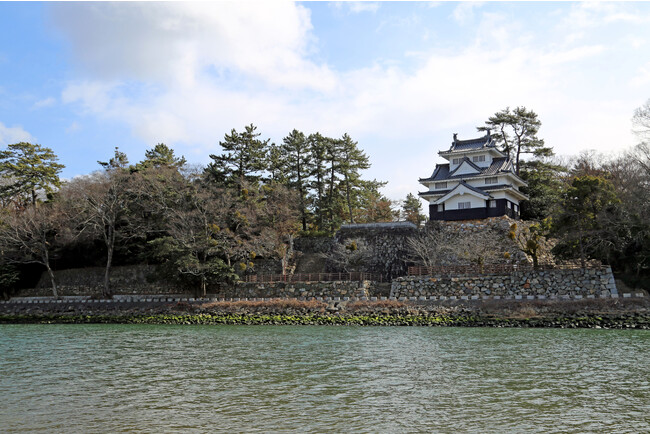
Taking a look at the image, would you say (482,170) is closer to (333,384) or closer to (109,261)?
(109,261)

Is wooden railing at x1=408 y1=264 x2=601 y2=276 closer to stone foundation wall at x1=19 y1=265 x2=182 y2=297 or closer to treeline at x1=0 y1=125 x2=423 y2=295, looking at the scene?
treeline at x1=0 y1=125 x2=423 y2=295

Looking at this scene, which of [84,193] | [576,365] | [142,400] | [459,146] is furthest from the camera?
[459,146]

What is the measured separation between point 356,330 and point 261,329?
4.93 metres

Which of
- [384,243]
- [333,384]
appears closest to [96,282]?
[384,243]

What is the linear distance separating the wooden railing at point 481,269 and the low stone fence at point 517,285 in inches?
22.2

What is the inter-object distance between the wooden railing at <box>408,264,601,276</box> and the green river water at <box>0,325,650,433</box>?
8.98 m

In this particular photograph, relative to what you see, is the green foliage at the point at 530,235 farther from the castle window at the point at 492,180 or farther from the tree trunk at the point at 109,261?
the tree trunk at the point at 109,261

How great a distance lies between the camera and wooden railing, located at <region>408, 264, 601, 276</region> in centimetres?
3119

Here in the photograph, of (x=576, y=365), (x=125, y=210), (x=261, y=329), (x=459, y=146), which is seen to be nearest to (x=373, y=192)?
(x=459, y=146)

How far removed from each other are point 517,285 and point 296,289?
45.2 ft

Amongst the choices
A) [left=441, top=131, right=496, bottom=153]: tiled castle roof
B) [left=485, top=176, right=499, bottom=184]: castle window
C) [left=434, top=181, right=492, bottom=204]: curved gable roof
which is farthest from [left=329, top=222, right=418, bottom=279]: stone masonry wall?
A: [left=441, top=131, right=496, bottom=153]: tiled castle roof

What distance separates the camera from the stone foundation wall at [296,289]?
3366 cm

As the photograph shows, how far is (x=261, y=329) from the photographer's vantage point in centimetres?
2692

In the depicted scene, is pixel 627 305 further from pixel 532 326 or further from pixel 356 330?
pixel 356 330
